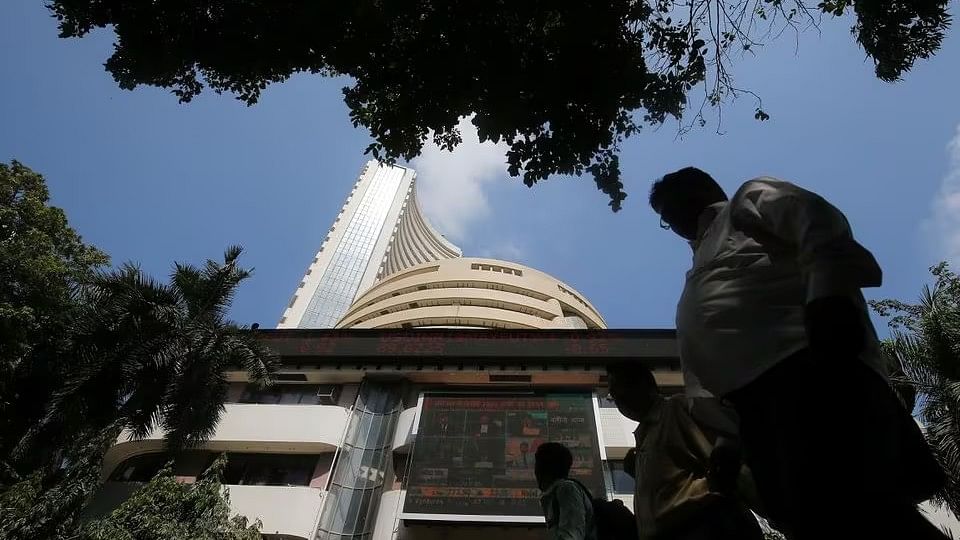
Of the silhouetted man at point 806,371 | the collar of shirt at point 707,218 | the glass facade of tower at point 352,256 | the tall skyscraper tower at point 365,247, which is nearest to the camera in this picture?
the silhouetted man at point 806,371

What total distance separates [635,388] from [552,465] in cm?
106

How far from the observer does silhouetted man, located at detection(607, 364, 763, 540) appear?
5.06 ft

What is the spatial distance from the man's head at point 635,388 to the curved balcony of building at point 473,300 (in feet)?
78.2

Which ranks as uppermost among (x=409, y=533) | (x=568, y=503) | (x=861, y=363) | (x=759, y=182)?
(x=409, y=533)

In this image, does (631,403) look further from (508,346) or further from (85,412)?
(508,346)

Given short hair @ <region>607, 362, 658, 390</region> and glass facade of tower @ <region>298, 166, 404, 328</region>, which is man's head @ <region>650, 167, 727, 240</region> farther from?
glass facade of tower @ <region>298, 166, 404, 328</region>

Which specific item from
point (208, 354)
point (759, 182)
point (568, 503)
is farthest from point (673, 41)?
point (208, 354)

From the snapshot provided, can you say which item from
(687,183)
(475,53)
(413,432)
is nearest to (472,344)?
(413,432)

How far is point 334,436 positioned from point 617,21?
15.5 meters

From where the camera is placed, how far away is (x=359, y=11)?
449 cm

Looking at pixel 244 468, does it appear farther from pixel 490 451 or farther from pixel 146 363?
pixel 490 451

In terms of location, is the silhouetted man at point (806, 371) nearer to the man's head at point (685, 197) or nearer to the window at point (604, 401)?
the man's head at point (685, 197)

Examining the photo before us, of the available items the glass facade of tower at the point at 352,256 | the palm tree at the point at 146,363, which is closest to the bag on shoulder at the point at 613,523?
the palm tree at the point at 146,363

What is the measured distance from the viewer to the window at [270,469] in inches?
644
